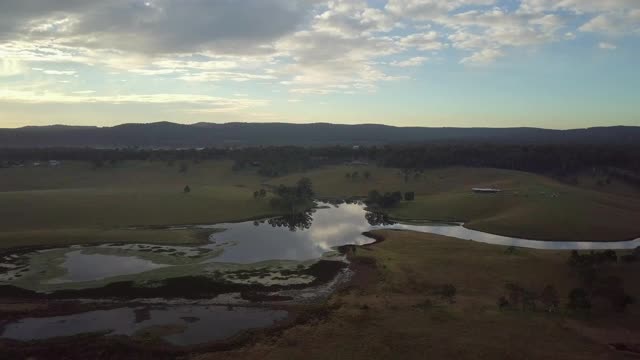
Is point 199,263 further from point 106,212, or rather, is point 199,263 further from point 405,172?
point 405,172

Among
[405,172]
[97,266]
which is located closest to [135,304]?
[97,266]

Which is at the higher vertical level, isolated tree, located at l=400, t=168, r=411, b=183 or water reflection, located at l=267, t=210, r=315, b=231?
isolated tree, located at l=400, t=168, r=411, b=183

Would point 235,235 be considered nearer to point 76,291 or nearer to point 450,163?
point 76,291

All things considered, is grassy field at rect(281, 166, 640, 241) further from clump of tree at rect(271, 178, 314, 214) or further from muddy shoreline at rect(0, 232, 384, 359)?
muddy shoreline at rect(0, 232, 384, 359)

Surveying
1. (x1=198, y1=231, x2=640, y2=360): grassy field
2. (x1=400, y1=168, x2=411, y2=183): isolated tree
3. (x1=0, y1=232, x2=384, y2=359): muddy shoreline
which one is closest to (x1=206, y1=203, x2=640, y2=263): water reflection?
(x1=0, y1=232, x2=384, y2=359): muddy shoreline

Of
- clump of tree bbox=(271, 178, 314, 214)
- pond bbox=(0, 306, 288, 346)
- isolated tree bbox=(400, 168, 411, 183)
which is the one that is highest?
isolated tree bbox=(400, 168, 411, 183)

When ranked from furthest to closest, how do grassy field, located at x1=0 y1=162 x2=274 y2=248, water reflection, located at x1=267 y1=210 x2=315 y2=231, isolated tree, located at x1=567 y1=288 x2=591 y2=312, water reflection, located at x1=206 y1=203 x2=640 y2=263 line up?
water reflection, located at x1=267 y1=210 x2=315 y2=231, grassy field, located at x1=0 y1=162 x2=274 y2=248, water reflection, located at x1=206 y1=203 x2=640 y2=263, isolated tree, located at x1=567 y1=288 x2=591 y2=312
